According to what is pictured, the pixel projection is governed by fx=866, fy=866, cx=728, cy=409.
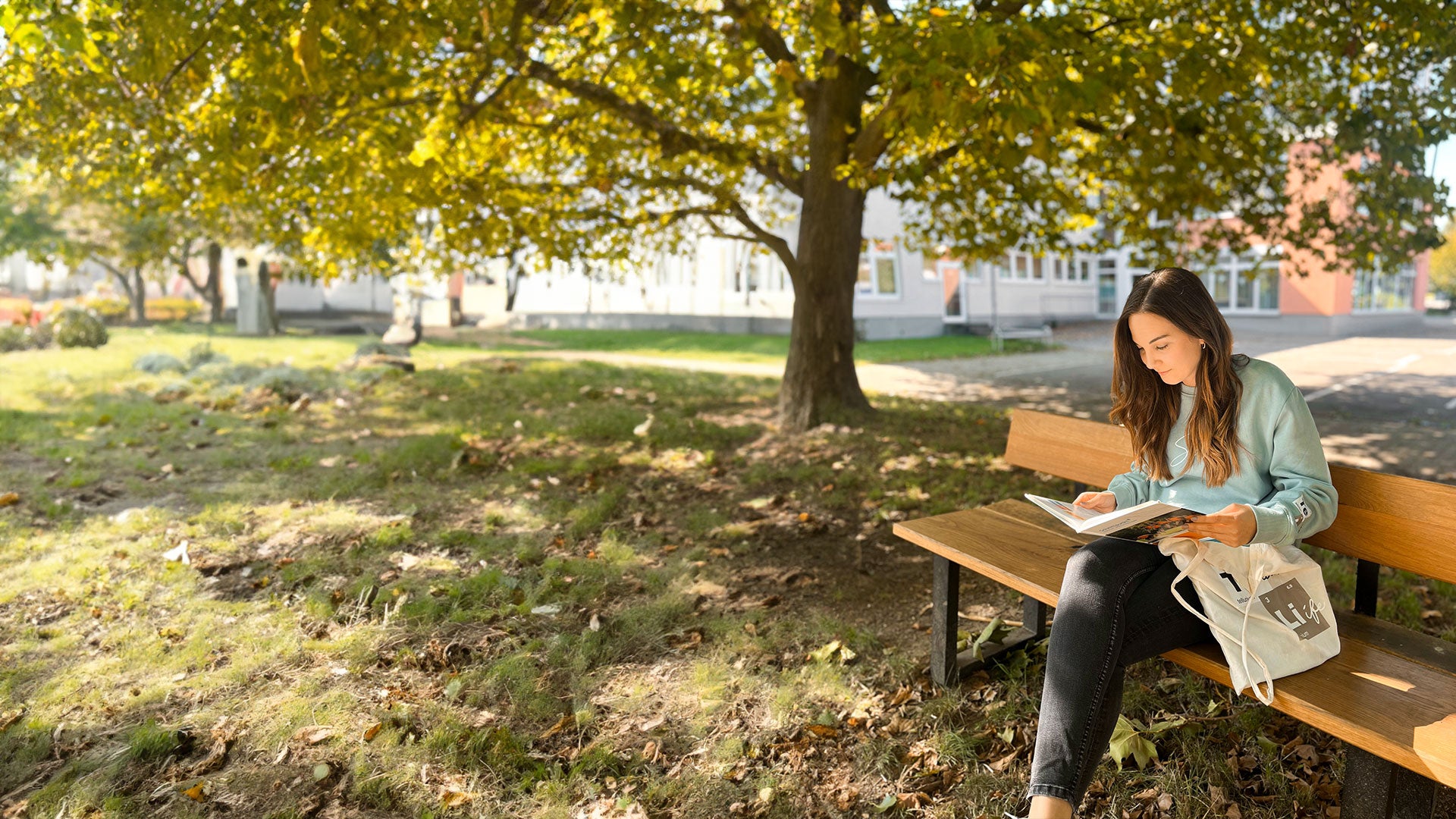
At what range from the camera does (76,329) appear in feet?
53.7

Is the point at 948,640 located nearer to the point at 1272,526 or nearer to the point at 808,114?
the point at 1272,526

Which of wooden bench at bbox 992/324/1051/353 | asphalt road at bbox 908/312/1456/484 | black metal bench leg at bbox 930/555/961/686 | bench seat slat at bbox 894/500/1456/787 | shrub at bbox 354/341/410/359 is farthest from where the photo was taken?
wooden bench at bbox 992/324/1051/353

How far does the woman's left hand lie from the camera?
91.2 inches

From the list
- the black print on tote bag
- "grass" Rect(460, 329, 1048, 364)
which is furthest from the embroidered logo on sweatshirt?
"grass" Rect(460, 329, 1048, 364)

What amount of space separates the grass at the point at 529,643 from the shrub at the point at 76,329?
10.0 meters

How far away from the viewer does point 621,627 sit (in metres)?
4.22

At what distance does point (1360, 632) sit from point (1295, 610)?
0.45m

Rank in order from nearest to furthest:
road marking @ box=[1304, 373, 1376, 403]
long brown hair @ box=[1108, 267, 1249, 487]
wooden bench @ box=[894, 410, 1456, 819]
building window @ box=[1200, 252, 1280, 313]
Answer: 1. wooden bench @ box=[894, 410, 1456, 819]
2. long brown hair @ box=[1108, 267, 1249, 487]
3. road marking @ box=[1304, 373, 1376, 403]
4. building window @ box=[1200, 252, 1280, 313]

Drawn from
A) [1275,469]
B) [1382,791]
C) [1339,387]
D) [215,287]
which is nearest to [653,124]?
[1275,469]

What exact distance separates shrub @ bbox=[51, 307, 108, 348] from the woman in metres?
19.2

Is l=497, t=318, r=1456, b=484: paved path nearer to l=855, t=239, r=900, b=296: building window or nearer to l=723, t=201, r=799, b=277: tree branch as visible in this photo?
l=723, t=201, r=799, b=277: tree branch

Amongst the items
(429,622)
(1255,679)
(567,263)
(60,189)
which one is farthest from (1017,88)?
(60,189)

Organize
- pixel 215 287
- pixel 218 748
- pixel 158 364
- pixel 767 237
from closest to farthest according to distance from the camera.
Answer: pixel 218 748
pixel 767 237
pixel 158 364
pixel 215 287

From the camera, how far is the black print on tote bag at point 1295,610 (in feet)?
7.87
